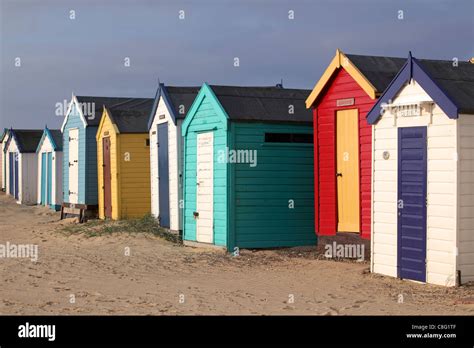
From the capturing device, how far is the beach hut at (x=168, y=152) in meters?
17.5

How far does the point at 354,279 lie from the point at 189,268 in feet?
10.2

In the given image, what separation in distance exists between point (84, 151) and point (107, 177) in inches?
79.6

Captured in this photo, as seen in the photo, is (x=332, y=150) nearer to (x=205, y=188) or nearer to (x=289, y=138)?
(x=289, y=138)

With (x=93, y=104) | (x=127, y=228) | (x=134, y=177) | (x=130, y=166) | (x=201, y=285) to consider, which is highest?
(x=93, y=104)

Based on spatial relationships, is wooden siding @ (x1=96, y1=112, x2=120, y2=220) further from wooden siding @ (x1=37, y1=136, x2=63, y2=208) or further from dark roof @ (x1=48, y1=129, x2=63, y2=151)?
wooden siding @ (x1=37, y1=136, x2=63, y2=208)

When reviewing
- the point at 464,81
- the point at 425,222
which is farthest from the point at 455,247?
the point at 464,81

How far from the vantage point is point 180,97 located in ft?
59.3

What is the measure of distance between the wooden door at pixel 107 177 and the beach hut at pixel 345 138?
921 cm

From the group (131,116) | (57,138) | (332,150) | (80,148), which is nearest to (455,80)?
(332,150)

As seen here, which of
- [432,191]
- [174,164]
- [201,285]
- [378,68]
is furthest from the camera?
[174,164]

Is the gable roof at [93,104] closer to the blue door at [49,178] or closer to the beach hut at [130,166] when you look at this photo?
the beach hut at [130,166]

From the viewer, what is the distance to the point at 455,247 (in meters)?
9.86

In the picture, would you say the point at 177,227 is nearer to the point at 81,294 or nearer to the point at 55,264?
the point at 55,264

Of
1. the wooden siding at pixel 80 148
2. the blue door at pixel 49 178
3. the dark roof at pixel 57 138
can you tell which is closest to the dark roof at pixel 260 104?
the wooden siding at pixel 80 148
